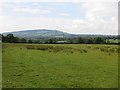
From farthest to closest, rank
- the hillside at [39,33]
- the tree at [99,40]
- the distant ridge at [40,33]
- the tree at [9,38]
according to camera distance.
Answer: the hillside at [39,33] → the distant ridge at [40,33] → the tree at [9,38] → the tree at [99,40]

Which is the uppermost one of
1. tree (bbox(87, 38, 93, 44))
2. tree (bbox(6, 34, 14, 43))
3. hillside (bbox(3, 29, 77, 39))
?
hillside (bbox(3, 29, 77, 39))

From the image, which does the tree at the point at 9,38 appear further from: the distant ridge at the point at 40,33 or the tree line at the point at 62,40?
the distant ridge at the point at 40,33

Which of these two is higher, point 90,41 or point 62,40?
point 62,40

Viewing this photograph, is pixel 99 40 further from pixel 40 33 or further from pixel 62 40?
pixel 40 33

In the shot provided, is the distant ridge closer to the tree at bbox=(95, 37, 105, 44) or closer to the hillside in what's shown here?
the hillside

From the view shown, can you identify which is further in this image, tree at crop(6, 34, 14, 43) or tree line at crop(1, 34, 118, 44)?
tree at crop(6, 34, 14, 43)

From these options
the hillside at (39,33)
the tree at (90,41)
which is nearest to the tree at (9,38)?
the hillside at (39,33)

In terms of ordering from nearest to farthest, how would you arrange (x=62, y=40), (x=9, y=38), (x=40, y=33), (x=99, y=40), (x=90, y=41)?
(x=99, y=40), (x=90, y=41), (x=9, y=38), (x=62, y=40), (x=40, y=33)

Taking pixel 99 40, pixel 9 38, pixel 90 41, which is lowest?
pixel 90 41

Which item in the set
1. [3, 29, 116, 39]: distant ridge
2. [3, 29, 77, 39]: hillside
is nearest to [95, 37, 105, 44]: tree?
[3, 29, 116, 39]: distant ridge

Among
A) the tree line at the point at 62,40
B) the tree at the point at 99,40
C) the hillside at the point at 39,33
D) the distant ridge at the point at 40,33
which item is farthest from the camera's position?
the hillside at the point at 39,33

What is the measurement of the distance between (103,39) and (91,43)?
2679mm

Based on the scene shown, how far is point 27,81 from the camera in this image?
14141mm

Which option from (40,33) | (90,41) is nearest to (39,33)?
(40,33)
